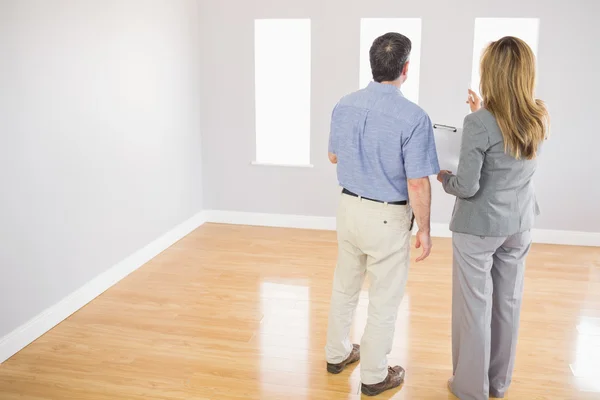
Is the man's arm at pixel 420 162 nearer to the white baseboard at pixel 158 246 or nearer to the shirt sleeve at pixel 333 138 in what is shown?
the shirt sleeve at pixel 333 138

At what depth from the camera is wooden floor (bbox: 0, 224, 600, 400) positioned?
296cm

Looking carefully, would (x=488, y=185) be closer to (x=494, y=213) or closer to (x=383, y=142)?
(x=494, y=213)

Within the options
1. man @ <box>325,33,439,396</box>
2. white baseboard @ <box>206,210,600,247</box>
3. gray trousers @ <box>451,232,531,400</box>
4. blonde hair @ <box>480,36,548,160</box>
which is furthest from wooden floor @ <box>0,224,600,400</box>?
blonde hair @ <box>480,36,548,160</box>

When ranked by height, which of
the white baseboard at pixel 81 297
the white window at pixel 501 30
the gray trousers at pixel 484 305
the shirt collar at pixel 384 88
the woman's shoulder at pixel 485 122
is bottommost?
the white baseboard at pixel 81 297

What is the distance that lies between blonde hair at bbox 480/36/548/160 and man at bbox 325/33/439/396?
0.28m

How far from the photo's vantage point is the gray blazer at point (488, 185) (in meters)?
2.44

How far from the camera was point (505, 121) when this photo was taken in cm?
238

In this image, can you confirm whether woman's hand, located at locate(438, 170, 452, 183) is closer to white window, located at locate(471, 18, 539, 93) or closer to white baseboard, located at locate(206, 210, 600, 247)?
white baseboard, located at locate(206, 210, 600, 247)

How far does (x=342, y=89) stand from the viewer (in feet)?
17.1

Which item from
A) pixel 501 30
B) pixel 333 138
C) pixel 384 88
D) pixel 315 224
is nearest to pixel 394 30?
pixel 501 30

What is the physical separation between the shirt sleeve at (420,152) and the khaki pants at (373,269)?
0.20m

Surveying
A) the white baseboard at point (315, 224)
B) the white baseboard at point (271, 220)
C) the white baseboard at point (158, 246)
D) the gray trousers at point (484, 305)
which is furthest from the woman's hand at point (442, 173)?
the white baseboard at point (271, 220)

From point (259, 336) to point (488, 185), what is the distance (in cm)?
160

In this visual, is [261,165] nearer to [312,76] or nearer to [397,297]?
[312,76]
